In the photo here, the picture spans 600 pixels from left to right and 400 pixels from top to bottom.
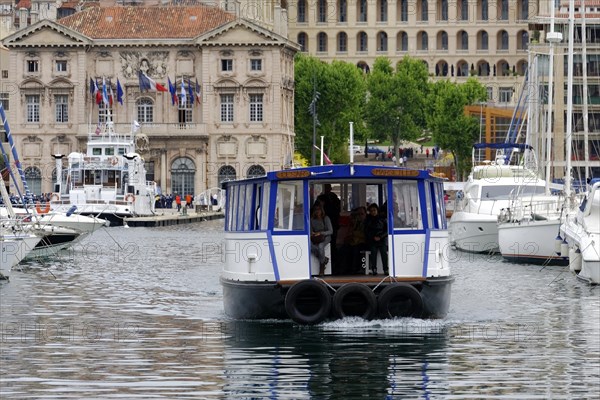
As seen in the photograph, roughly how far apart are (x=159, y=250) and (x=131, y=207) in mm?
35886

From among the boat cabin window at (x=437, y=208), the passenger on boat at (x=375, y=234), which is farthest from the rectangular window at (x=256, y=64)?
the passenger on boat at (x=375, y=234)

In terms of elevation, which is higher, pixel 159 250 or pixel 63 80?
pixel 63 80

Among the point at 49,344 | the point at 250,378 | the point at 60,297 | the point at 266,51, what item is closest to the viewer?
the point at 250,378

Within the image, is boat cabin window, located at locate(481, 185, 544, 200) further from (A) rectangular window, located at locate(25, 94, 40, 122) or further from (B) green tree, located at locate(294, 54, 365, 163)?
(B) green tree, located at locate(294, 54, 365, 163)

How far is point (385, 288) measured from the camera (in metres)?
37.7

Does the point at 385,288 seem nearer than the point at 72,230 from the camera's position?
Yes

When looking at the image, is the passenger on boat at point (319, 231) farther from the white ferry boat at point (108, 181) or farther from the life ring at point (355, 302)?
the white ferry boat at point (108, 181)

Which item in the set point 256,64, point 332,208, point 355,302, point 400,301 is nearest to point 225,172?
point 256,64

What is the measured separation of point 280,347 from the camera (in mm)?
35938

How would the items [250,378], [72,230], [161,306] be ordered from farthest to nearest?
[72,230]
[161,306]
[250,378]

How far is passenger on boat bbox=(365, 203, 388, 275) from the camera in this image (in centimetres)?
3972

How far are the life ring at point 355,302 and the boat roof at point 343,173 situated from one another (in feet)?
8.53

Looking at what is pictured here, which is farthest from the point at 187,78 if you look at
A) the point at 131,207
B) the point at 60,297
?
the point at 60,297

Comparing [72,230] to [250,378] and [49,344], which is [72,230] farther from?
[250,378]
